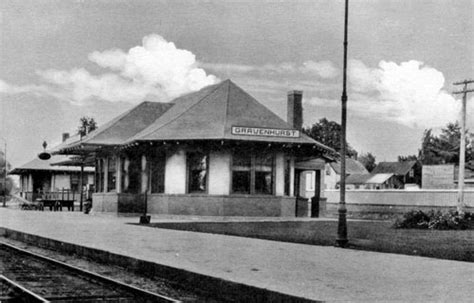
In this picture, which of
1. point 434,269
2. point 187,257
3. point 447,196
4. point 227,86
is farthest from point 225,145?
point 434,269

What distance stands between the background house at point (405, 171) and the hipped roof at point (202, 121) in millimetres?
70648

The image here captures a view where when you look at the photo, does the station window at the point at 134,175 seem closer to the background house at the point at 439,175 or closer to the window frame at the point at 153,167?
the window frame at the point at 153,167

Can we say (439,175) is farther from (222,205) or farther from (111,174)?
(111,174)

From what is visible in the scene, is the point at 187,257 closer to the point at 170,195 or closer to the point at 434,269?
the point at 434,269

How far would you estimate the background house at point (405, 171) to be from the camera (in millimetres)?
101688

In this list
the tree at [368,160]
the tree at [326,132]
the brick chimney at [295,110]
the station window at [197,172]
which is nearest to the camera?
the station window at [197,172]

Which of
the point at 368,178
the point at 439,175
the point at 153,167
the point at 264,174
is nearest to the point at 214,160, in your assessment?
the point at 264,174

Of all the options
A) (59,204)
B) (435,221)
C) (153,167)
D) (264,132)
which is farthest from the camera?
(59,204)

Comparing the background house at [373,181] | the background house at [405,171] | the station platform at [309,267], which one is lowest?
the station platform at [309,267]

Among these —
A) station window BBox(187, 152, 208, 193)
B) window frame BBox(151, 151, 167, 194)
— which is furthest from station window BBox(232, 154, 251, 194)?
window frame BBox(151, 151, 167, 194)

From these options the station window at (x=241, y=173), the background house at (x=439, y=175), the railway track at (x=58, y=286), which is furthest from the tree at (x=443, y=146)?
the railway track at (x=58, y=286)

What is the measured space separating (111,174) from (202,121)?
6.69m

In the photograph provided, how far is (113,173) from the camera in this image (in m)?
33.9

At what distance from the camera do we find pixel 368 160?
132500mm
